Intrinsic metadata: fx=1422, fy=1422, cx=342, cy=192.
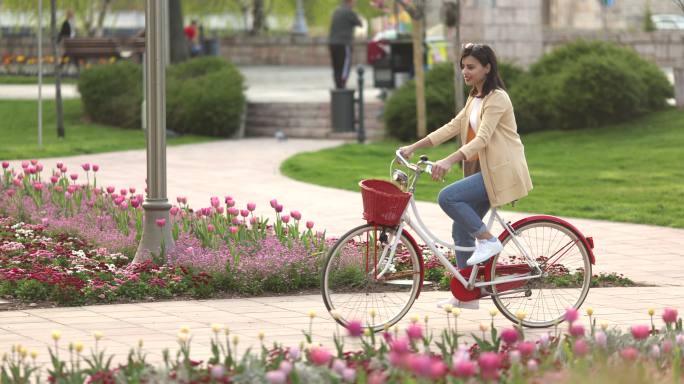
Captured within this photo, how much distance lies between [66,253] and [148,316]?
1.95m

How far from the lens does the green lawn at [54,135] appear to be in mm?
21125

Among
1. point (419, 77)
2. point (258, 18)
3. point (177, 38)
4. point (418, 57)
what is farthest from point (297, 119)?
point (258, 18)

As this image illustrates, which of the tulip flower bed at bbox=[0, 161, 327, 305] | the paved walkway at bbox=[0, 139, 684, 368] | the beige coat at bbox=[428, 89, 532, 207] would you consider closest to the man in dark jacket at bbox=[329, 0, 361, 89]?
the paved walkway at bbox=[0, 139, 684, 368]

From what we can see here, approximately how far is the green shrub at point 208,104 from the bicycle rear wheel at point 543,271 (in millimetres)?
16620

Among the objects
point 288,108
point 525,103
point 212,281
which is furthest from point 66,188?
point 288,108

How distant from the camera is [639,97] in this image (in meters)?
22.8

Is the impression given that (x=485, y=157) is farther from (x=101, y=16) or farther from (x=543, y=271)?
(x=101, y=16)

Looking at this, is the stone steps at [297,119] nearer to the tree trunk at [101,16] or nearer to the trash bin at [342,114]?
the trash bin at [342,114]

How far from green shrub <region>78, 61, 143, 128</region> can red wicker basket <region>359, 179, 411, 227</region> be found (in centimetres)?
1865

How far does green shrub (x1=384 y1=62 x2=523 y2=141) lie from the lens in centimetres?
2309

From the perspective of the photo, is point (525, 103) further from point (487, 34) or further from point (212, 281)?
point (212, 281)

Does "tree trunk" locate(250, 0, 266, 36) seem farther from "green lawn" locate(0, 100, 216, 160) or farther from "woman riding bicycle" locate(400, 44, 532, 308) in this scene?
"woman riding bicycle" locate(400, 44, 532, 308)

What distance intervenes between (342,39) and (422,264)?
20.1 m

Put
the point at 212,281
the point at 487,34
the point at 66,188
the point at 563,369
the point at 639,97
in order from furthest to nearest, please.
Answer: the point at 487,34, the point at 639,97, the point at 66,188, the point at 212,281, the point at 563,369
